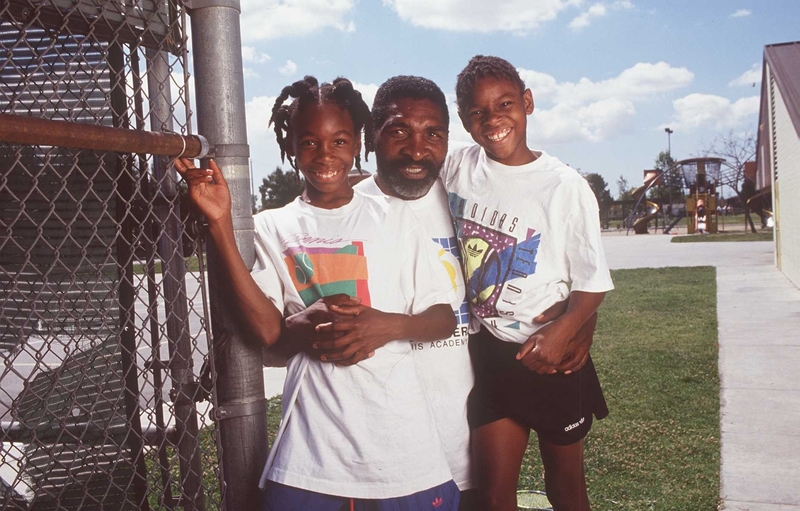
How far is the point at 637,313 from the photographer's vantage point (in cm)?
1006

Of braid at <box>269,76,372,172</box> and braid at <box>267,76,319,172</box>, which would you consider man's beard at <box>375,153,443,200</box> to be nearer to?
braid at <box>269,76,372,172</box>

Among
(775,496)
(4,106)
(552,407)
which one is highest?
(4,106)

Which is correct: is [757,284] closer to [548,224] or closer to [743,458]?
[743,458]

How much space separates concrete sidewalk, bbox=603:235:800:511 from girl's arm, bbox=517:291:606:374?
7.15ft

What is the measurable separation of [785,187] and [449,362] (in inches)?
512

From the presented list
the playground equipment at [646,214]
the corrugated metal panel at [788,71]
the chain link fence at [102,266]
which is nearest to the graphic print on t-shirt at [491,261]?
the chain link fence at [102,266]

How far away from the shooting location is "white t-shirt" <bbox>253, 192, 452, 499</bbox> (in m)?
2.03

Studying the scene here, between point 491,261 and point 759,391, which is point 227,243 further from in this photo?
point 759,391

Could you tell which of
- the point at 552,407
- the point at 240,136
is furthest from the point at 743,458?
the point at 240,136

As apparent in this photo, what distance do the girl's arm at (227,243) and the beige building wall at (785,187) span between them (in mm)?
10861

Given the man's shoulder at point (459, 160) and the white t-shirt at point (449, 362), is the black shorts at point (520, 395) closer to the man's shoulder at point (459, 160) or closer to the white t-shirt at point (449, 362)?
the white t-shirt at point (449, 362)

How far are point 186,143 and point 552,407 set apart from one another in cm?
146

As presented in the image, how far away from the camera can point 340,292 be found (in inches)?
82.8

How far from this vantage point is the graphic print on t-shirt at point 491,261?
239 centimetres
